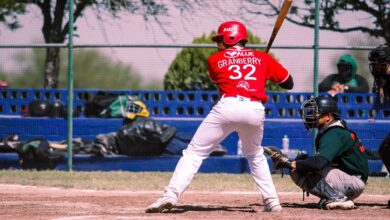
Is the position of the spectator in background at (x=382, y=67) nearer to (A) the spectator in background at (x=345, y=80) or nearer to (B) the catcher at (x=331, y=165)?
(B) the catcher at (x=331, y=165)

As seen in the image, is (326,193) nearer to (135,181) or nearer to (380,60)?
(380,60)

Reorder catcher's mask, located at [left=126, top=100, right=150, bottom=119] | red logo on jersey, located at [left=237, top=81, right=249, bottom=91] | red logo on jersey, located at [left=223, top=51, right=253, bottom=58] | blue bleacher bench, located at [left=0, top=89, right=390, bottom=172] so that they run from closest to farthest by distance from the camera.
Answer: red logo on jersey, located at [left=237, top=81, right=249, bottom=91], red logo on jersey, located at [left=223, top=51, right=253, bottom=58], blue bleacher bench, located at [left=0, top=89, right=390, bottom=172], catcher's mask, located at [left=126, top=100, right=150, bottom=119]

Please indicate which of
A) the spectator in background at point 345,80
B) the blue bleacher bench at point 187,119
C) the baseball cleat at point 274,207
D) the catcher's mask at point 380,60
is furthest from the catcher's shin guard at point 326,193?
the spectator in background at point 345,80

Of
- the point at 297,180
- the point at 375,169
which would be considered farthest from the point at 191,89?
the point at 297,180

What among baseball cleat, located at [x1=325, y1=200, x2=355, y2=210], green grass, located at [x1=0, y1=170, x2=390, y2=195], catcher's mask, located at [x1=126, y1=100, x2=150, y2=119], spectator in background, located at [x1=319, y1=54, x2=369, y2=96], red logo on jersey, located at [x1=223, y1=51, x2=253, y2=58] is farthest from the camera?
catcher's mask, located at [x1=126, y1=100, x2=150, y2=119]

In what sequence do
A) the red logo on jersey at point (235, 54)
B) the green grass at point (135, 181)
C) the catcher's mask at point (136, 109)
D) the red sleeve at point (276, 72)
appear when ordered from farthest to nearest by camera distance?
the catcher's mask at point (136, 109) → the green grass at point (135, 181) → the red sleeve at point (276, 72) → the red logo on jersey at point (235, 54)

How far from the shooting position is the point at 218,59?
8.23 m

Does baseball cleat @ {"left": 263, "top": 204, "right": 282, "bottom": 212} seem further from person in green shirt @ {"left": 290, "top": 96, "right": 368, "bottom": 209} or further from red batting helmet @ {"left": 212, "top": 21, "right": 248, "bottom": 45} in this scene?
red batting helmet @ {"left": 212, "top": 21, "right": 248, "bottom": 45}

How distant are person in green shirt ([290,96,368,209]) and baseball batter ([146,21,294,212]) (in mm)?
400

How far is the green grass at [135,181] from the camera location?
11438mm

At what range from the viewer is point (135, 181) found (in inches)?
479

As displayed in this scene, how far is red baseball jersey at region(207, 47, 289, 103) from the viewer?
809cm

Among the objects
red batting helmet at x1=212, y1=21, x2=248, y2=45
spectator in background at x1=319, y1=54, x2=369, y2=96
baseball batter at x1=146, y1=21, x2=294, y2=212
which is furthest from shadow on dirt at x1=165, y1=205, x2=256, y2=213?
spectator in background at x1=319, y1=54, x2=369, y2=96

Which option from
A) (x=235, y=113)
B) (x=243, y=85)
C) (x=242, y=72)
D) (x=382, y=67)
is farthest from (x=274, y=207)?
(x=382, y=67)
